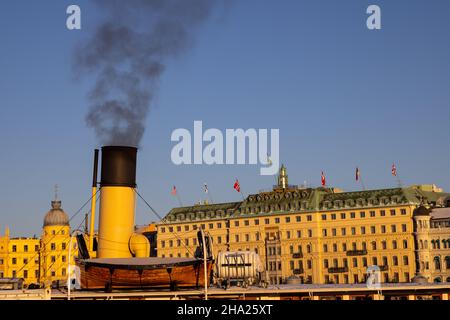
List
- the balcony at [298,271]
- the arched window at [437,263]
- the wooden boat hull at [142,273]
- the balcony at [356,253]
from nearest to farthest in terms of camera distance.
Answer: the wooden boat hull at [142,273]
the arched window at [437,263]
the balcony at [356,253]
the balcony at [298,271]

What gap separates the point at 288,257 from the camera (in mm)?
170250

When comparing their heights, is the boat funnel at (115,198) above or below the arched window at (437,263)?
above

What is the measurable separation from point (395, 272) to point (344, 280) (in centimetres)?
1195

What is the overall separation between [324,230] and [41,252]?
68.7 meters

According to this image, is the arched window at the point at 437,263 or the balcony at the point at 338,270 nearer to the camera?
the arched window at the point at 437,263

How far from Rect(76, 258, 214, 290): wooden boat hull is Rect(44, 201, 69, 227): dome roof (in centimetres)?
12710

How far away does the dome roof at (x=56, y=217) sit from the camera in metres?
186

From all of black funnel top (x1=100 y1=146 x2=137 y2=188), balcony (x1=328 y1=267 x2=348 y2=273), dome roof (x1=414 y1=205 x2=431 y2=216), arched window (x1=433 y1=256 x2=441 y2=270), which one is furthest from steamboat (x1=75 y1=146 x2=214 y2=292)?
balcony (x1=328 y1=267 x2=348 y2=273)

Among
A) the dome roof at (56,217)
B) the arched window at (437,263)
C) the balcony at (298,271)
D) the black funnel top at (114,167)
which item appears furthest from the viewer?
the dome roof at (56,217)

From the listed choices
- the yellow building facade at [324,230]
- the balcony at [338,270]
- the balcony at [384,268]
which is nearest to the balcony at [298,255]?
the yellow building facade at [324,230]

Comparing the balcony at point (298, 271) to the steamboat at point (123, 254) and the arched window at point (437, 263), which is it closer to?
the arched window at point (437, 263)

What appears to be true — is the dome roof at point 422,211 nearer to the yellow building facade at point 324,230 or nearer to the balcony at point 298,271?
the yellow building facade at point 324,230

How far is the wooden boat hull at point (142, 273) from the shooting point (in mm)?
60812

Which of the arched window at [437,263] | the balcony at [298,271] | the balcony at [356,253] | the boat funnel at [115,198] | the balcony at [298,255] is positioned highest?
the boat funnel at [115,198]
